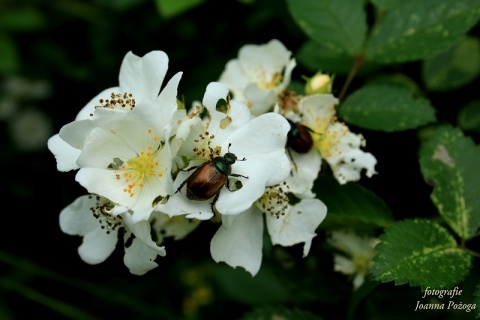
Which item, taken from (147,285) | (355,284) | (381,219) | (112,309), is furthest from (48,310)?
(381,219)

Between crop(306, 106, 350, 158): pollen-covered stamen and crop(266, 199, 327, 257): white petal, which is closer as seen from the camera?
crop(266, 199, 327, 257): white petal

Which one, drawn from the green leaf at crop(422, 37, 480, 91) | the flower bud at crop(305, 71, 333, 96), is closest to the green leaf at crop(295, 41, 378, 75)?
the green leaf at crop(422, 37, 480, 91)

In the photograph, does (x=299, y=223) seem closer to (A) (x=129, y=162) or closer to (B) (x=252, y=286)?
(A) (x=129, y=162)

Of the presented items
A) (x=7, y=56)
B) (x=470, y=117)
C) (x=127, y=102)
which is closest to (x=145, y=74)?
(x=127, y=102)

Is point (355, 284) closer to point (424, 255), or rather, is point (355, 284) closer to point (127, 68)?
point (424, 255)

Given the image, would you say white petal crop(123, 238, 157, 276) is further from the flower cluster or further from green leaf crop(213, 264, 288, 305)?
green leaf crop(213, 264, 288, 305)
